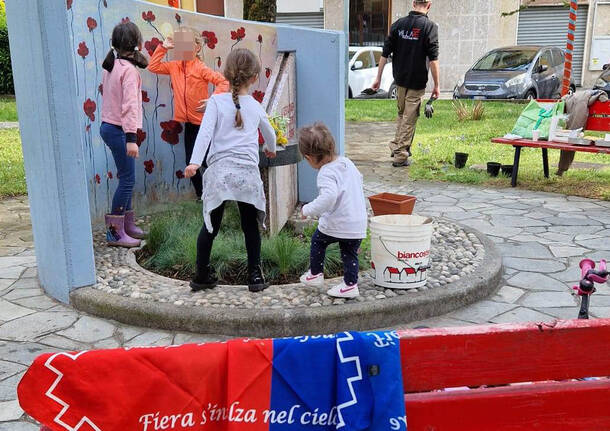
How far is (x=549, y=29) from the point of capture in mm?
26109

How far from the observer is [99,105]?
18.5 ft

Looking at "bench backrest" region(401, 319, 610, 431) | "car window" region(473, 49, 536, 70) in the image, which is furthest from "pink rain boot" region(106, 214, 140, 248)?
"car window" region(473, 49, 536, 70)

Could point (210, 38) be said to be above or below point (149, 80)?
above

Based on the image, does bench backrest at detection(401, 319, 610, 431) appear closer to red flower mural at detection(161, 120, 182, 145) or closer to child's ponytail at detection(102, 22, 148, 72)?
child's ponytail at detection(102, 22, 148, 72)

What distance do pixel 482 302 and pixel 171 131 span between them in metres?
3.66

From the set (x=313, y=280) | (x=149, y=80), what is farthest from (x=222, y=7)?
(x=313, y=280)

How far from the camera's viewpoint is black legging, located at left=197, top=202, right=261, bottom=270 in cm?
414

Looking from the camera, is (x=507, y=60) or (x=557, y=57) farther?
(x=557, y=57)

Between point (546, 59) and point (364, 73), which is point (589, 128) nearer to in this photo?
point (546, 59)

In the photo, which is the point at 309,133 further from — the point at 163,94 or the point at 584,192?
the point at 584,192

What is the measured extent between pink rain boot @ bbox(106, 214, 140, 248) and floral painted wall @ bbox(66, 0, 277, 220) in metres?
0.48

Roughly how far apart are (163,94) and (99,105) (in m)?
0.89

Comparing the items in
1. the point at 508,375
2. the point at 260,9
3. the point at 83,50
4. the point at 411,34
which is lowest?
the point at 508,375

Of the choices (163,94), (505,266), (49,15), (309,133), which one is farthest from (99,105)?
(505,266)
